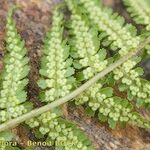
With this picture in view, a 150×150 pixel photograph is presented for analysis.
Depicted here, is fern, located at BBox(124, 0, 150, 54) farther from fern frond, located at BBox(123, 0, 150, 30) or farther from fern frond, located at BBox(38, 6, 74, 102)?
fern frond, located at BBox(38, 6, 74, 102)

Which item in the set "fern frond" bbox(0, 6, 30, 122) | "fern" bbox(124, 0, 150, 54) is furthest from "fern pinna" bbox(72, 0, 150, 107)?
"fern frond" bbox(0, 6, 30, 122)

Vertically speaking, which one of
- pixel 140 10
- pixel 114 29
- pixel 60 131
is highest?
pixel 140 10

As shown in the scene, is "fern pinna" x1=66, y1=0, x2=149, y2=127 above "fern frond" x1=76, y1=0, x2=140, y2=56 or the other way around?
the other way around

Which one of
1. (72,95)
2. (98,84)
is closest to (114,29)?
(98,84)

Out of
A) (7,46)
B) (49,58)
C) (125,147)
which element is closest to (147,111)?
(125,147)

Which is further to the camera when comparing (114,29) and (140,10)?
(140,10)

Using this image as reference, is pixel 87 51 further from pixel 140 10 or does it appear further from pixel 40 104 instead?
pixel 140 10

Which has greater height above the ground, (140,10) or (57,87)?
(140,10)
